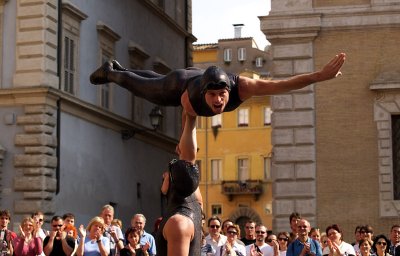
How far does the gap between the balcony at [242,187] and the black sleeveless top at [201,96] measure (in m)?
63.4

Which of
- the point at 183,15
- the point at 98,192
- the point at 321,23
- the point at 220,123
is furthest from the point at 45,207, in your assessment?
the point at 220,123

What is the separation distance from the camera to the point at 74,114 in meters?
28.6

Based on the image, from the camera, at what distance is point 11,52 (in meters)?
27.4

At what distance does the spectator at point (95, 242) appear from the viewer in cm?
1472

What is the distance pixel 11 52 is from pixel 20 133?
214 centimetres

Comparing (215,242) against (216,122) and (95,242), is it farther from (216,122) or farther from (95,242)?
(216,122)

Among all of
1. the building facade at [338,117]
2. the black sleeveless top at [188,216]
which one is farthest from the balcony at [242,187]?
the black sleeveless top at [188,216]

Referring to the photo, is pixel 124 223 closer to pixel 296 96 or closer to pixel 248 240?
pixel 296 96

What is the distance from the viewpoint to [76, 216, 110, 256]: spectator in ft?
48.3

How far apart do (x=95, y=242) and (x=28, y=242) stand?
4.06 feet

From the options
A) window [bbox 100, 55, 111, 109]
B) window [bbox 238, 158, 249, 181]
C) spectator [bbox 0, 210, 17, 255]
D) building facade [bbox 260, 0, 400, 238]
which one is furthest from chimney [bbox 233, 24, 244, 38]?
spectator [bbox 0, 210, 17, 255]

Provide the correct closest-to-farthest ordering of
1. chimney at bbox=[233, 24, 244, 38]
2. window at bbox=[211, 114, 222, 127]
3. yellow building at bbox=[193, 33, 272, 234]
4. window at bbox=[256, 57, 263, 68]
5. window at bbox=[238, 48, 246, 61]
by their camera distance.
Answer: yellow building at bbox=[193, 33, 272, 234], window at bbox=[211, 114, 222, 127], window at bbox=[256, 57, 263, 68], window at bbox=[238, 48, 246, 61], chimney at bbox=[233, 24, 244, 38]

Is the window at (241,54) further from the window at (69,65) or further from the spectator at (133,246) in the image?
the spectator at (133,246)

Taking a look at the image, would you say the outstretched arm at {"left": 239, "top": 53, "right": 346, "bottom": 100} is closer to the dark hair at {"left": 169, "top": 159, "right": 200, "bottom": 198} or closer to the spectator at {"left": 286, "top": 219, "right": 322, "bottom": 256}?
the dark hair at {"left": 169, "top": 159, "right": 200, "bottom": 198}
